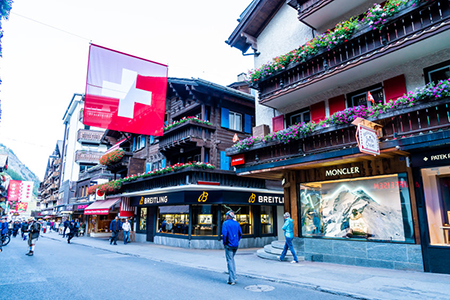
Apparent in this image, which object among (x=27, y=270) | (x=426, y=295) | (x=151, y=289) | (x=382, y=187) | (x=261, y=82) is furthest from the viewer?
(x=261, y=82)

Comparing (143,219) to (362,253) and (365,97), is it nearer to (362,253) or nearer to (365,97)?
(362,253)

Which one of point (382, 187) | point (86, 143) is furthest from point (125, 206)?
point (86, 143)

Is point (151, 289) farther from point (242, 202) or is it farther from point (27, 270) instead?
point (242, 202)

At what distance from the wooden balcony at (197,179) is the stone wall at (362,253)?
25.1 feet

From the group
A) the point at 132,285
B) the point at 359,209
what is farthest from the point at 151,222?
the point at 359,209

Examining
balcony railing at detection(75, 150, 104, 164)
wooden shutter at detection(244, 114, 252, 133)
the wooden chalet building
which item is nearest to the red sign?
the wooden chalet building

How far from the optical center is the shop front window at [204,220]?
19539 mm

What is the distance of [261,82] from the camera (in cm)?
1501

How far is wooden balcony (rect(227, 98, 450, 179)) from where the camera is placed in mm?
8844

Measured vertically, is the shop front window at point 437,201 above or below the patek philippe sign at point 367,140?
below

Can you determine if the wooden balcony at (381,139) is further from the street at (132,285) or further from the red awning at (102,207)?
the red awning at (102,207)

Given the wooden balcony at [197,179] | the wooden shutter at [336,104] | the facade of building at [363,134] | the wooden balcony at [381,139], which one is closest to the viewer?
the wooden balcony at [381,139]

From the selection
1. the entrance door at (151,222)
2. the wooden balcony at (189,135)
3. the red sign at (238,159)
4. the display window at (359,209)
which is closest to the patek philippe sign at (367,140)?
the display window at (359,209)

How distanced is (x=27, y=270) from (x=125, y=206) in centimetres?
1626
